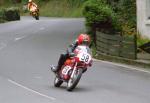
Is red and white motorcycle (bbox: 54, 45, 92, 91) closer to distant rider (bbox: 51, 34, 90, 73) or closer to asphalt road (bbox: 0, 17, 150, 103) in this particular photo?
distant rider (bbox: 51, 34, 90, 73)

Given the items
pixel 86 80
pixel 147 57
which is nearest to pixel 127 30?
pixel 147 57

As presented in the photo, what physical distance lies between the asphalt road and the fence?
2.61ft

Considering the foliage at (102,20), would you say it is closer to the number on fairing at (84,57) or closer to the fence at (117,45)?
the fence at (117,45)

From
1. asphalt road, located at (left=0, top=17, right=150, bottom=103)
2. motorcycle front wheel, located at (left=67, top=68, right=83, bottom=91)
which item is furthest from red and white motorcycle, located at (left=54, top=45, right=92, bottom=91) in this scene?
asphalt road, located at (left=0, top=17, right=150, bottom=103)

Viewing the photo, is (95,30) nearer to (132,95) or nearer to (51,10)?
(132,95)

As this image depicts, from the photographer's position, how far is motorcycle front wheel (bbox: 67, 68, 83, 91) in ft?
51.6

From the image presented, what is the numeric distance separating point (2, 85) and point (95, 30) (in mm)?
11243

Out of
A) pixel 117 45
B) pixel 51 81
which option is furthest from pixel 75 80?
pixel 117 45

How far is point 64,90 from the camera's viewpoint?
16.3 m

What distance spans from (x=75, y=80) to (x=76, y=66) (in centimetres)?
36

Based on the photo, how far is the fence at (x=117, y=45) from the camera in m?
23.0

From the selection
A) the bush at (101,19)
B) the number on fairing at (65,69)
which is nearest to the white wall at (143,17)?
the bush at (101,19)

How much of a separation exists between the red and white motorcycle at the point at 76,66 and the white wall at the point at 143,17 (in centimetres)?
1196

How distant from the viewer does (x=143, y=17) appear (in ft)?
92.8
